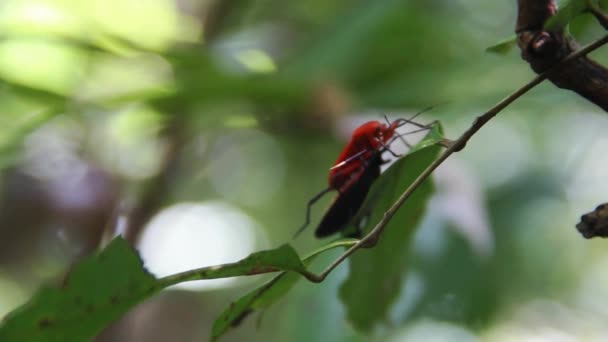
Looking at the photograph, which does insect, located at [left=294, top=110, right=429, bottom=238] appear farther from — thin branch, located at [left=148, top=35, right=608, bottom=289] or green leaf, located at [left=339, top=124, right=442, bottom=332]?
thin branch, located at [left=148, top=35, right=608, bottom=289]

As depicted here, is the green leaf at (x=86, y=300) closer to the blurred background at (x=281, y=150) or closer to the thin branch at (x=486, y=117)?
the thin branch at (x=486, y=117)

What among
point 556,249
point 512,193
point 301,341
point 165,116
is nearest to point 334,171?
point 301,341

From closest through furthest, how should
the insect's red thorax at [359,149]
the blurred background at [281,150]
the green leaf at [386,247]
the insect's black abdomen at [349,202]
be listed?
the green leaf at [386,247] → the insect's black abdomen at [349,202] → the insect's red thorax at [359,149] → the blurred background at [281,150]

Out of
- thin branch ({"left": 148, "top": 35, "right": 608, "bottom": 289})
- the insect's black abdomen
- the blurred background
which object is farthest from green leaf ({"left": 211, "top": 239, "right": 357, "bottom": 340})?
the blurred background

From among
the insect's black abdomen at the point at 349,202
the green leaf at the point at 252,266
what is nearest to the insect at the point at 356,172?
the insect's black abdomen at the point at 349,202

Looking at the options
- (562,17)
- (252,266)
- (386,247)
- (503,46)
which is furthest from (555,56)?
(386,247)

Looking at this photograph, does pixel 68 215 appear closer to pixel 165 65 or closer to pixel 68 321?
pixel 165 65
